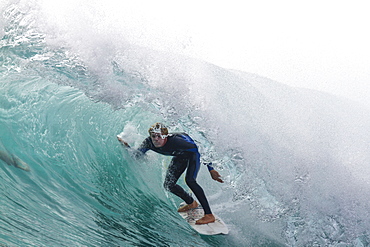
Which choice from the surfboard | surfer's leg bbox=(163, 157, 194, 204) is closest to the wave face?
the surfboard

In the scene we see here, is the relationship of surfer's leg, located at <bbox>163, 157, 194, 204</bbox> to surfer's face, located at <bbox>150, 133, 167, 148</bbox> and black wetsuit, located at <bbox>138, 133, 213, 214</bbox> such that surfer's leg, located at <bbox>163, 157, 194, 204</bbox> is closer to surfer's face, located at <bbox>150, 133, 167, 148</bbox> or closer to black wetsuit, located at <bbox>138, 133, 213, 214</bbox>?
black wetsuit, located at <bbox>138, 133, 213, 214</bbox>

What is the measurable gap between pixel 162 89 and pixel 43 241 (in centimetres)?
238

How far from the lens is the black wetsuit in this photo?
14.3 ft

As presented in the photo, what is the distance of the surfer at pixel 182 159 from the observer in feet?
14.3

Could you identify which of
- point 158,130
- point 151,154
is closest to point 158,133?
point 158,130

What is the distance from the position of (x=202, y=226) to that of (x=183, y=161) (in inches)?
32.2

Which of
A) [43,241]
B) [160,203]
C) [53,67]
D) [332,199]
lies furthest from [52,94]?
[332,199]

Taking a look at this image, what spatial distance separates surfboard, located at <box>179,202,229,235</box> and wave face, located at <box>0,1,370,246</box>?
0.09 meters

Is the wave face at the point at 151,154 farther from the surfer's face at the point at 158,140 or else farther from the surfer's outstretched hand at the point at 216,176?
the surfer's face at the point at 158,140

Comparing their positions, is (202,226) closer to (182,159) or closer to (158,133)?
(182,159)

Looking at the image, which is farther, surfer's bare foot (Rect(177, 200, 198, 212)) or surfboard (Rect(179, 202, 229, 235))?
surfer's bare foot (Rect(177, 200, 198, 212))

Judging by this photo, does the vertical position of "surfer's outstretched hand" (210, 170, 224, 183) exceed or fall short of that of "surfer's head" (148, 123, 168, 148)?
it falls short

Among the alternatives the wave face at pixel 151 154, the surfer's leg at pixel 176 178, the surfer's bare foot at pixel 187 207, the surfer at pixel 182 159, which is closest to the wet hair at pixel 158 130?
the surfer at pixel 182 159

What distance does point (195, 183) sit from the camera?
14.3 feet
